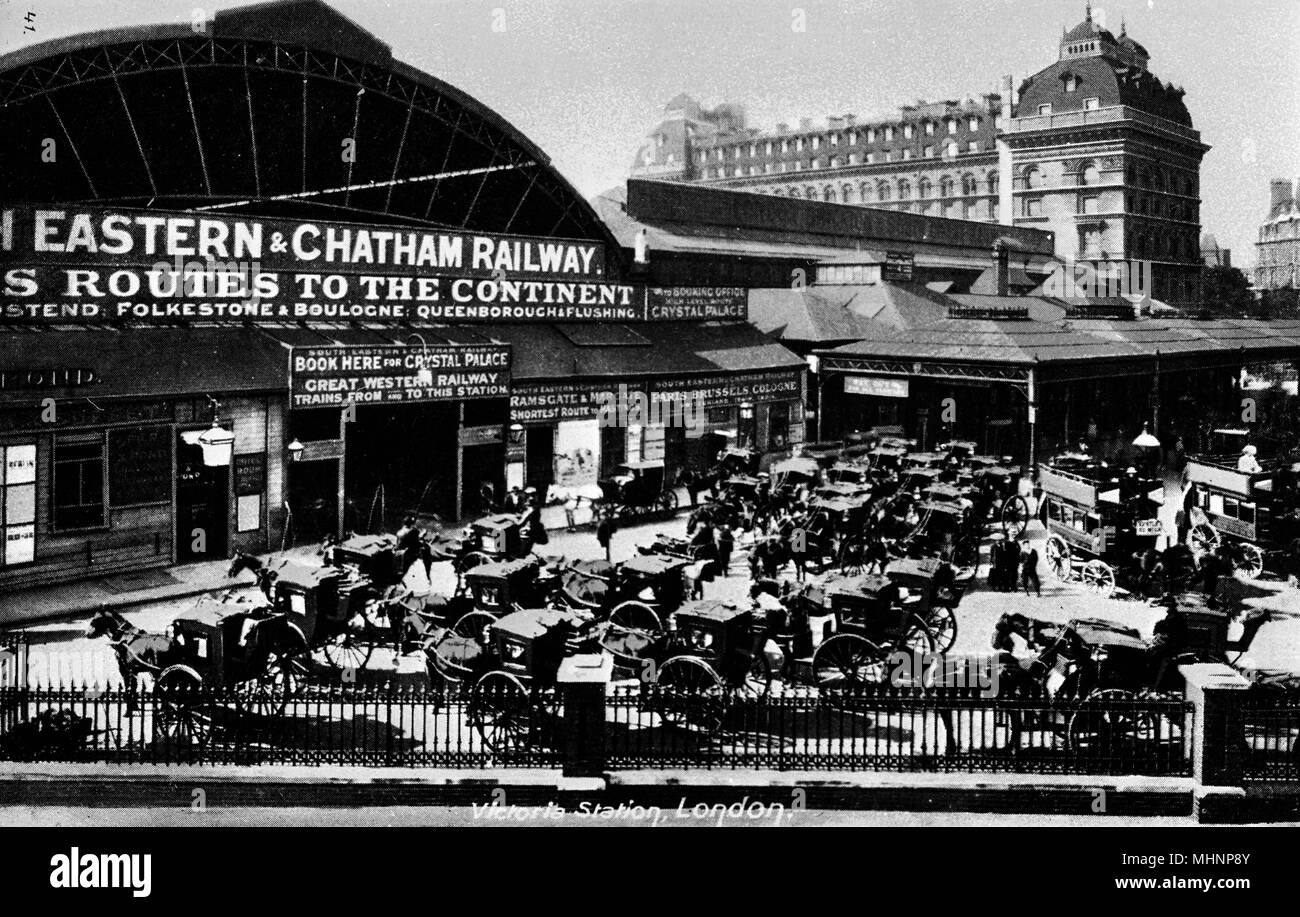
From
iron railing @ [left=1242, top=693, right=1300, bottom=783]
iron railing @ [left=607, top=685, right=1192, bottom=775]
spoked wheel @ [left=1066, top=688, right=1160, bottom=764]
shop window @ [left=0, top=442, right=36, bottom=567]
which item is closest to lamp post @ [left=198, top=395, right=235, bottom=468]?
shop window @ [left=0, top=442, right=36, bottom=567]

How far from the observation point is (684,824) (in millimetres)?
10477

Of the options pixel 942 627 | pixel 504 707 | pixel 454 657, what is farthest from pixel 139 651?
pixel 942 627

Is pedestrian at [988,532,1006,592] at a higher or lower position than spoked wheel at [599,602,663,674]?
higher

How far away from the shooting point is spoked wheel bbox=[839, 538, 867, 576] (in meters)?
19.5

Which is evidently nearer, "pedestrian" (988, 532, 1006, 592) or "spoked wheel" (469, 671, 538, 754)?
"spoked wheel" (469, 671, 538, 754)

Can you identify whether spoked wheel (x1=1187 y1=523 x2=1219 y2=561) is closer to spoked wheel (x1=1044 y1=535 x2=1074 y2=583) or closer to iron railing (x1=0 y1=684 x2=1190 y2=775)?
spoked wheel (x1=1044 y1=535 x2=1074 y2=583)

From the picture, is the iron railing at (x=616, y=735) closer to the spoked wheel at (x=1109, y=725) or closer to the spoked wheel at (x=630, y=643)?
the spoked wheel at (x=1109, y=725)

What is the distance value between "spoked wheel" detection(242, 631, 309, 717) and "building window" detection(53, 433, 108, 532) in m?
7.05

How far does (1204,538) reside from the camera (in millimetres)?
20781

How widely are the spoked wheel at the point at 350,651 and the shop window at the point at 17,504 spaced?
6.04 meters

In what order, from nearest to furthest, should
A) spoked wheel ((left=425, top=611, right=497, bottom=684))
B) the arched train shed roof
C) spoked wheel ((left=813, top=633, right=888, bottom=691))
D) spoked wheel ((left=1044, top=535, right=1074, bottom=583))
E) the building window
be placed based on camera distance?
spoked wheel ((left=425, top=611, right=497, bottom=684)) → spoked wheel ((left=813, top=633, right=888, bottom=691)) → the building window → spoked wheel ((left=1044, top=535, right=1074, bottom=583)) → the arched train shed roof

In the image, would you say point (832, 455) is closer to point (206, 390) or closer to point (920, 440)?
point (920, 440)

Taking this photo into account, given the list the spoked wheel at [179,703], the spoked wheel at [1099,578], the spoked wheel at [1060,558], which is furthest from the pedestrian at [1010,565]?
the spoked wheel at [179,703]

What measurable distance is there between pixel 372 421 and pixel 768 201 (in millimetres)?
34604
